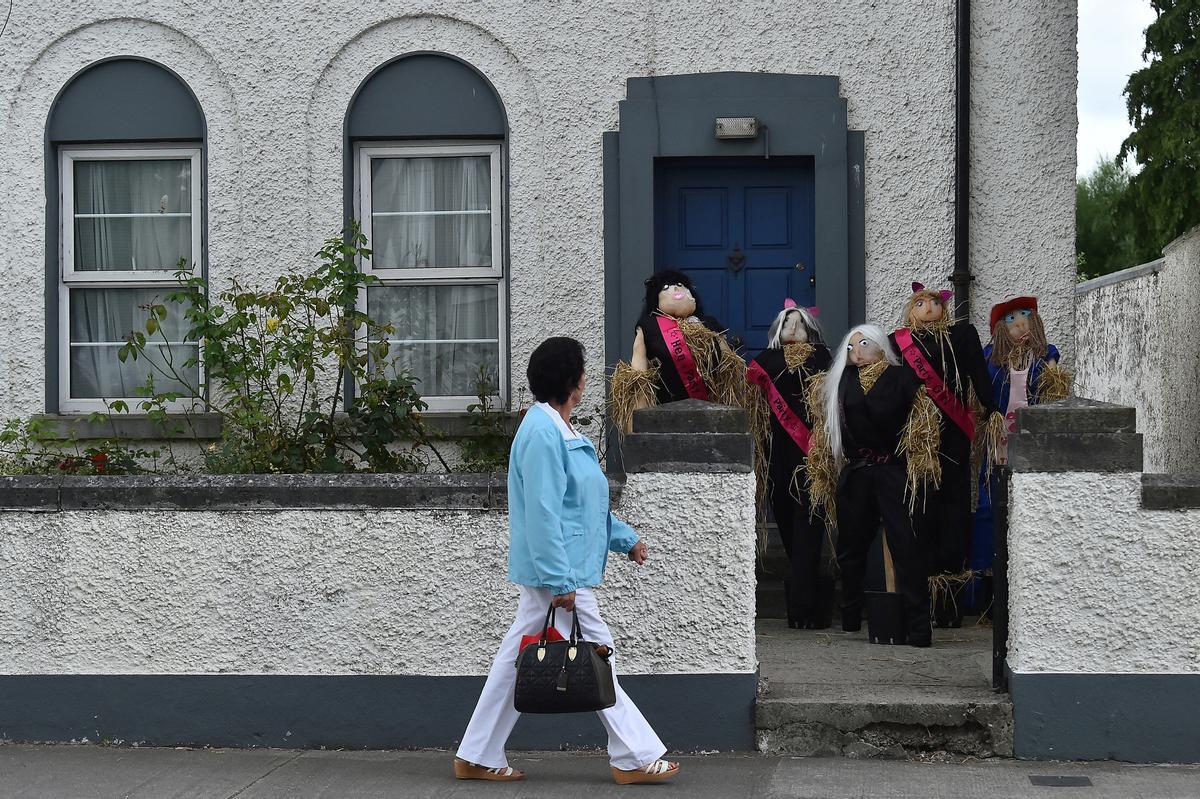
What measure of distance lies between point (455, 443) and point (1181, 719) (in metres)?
4.46

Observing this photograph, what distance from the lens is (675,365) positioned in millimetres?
7648

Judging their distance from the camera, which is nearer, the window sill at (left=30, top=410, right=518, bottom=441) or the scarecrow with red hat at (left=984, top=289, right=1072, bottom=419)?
the scarecrow with red hat at (left=984, top=289, right=1072, bottom=419)

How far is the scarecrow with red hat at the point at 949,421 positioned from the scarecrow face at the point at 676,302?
3.54ft

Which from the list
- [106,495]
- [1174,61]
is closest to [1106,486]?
[106,495]

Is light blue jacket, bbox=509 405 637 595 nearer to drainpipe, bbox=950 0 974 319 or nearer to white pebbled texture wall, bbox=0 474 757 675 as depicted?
white pebbled texture wall, bbox=0 474 757 675

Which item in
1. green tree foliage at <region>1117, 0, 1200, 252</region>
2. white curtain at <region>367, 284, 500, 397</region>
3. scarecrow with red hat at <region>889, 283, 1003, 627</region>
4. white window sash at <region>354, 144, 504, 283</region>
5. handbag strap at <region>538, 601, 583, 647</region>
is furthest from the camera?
green tree foliage at <region>1117, 0, 1200, 252</region>

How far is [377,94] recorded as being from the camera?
359 inches

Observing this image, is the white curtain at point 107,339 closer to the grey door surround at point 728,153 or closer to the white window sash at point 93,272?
the white window sash at point 93,272

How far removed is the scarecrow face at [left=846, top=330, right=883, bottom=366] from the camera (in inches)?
299

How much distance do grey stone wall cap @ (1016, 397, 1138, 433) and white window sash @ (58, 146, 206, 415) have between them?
529 centimetres

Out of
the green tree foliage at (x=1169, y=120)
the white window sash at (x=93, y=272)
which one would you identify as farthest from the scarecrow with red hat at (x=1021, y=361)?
the green tree foliage at (x=1169, y=120)

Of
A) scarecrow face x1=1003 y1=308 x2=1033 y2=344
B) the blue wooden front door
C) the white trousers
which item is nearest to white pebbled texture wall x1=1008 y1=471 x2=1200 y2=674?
the white trousers

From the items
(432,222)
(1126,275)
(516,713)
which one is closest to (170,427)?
(432,222)

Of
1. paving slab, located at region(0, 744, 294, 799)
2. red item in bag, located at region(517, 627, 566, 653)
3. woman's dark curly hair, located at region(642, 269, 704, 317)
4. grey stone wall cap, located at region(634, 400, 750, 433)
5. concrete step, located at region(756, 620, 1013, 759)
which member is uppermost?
woman's dark curly hair, located at region(642, 269, 704, 317)
